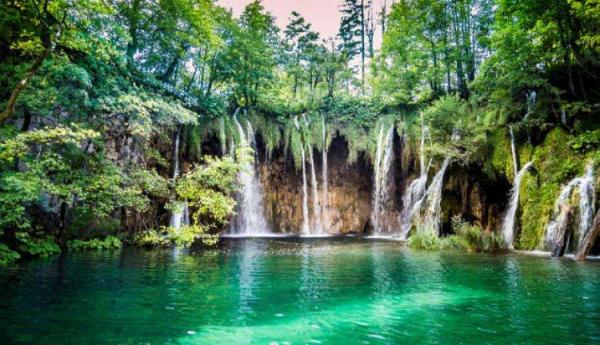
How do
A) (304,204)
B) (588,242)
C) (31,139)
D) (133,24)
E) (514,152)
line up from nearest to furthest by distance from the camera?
(31,139) < (588,242) < (514,152) < (133,24) < (304,204)

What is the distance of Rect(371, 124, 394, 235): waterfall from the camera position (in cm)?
2465

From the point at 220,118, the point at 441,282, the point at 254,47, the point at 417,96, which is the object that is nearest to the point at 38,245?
the point at 441,282

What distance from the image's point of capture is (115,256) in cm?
1207

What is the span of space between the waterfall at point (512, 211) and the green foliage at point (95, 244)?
15.2m

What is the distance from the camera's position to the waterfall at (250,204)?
973 inches

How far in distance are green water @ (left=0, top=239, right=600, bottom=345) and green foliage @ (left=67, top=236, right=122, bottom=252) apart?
2.59 m

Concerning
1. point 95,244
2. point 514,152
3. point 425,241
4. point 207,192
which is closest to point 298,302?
point 207,192

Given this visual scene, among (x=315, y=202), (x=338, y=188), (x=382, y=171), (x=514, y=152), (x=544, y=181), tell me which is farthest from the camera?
(x=338, y=188)

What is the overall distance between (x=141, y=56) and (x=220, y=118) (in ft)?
18.4

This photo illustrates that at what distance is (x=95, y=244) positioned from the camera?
14.0 metres

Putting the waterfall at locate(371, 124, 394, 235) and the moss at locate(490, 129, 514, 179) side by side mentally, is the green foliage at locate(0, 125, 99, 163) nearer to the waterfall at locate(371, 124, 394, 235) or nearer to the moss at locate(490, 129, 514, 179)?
the moss at locate(490, 129, 514, 179)

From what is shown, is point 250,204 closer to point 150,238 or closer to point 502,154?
point 150,238

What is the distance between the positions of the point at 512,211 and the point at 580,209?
2924mm

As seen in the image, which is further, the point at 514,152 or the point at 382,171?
the point at 382,171
